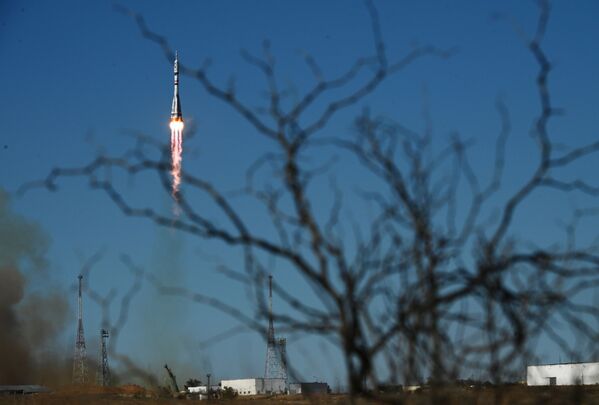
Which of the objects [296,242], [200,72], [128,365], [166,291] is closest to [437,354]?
[296,242]

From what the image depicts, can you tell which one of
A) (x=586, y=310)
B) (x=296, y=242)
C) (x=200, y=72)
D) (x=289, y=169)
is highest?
(x=200, y=72)

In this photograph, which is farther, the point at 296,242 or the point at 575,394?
the point at 575,394

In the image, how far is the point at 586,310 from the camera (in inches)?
161

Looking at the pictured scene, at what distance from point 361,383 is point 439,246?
89 cm

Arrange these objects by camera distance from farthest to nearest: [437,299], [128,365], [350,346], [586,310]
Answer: [128,365] < [586,310] < [437,299] < [350,346]

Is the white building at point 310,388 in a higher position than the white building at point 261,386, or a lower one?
lower

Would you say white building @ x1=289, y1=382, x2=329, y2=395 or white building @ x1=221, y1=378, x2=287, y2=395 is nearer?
white building @ x1=289, y1=382, x2=329, y2=395

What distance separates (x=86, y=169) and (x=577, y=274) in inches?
78.7

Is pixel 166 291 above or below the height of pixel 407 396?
above

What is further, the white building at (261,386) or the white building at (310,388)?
the white building at (261,386)

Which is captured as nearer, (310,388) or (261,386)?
(310,388)

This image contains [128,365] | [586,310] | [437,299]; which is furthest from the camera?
[128,365]

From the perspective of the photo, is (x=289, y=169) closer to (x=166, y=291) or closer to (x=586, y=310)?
(x=166, y=291)

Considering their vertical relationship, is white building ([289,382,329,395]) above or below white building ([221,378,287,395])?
below
